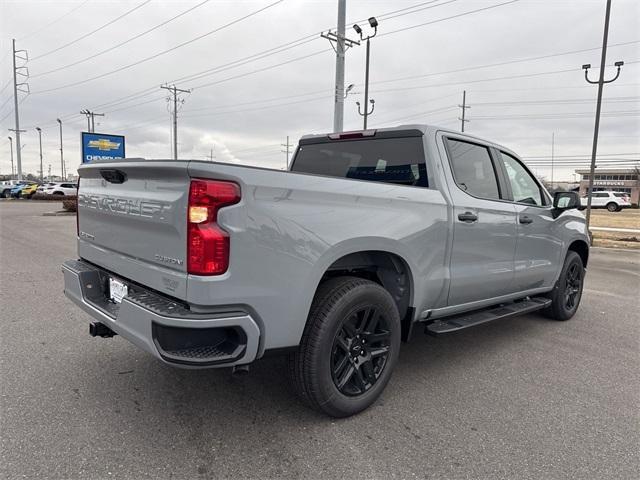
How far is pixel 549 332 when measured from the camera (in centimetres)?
493

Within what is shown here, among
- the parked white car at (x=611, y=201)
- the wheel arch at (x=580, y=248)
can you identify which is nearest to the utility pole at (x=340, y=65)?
the wheel arch at (x=580, y=248)

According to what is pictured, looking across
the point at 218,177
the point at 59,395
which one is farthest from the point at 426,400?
the point at 59,395

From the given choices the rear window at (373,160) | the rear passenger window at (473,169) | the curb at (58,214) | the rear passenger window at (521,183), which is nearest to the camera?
the rear window at (373,160)

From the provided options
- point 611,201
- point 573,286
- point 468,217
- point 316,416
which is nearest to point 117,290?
point 316,416

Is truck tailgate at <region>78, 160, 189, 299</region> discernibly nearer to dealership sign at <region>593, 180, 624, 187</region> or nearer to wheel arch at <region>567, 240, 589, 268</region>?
wheel arch at <region>567, 240, 589, 268</region>

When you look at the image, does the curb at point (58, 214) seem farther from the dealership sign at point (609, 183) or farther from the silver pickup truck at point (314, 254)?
the dealership sign at point (609, 183)

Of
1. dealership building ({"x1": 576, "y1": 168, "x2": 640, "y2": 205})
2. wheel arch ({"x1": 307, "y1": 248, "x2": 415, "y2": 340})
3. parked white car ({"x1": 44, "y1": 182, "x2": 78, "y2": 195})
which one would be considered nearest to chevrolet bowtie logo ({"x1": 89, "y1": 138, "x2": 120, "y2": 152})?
wheel arch ({"x1": 307, "y1": 248, "x2": 415, "y2": 340})

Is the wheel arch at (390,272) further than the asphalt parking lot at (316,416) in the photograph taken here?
Yes

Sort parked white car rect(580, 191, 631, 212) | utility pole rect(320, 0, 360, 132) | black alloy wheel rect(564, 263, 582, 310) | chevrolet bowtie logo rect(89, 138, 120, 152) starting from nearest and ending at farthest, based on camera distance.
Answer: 1. black alloy wheel rect(564, 263, 582, 310)
2. utility pole rect(320, 0, 360, 132)
3. chevrolet bowtie logo rect(89, 138, 120, 152)
4. parked white car rect(580, 191, 631, 212)

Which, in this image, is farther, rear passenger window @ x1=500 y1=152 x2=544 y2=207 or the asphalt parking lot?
rear passenger window @ x1=500 y1=152 x2=544 y2=207

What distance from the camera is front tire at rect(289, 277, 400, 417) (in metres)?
2.68

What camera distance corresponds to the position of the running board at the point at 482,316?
349cm

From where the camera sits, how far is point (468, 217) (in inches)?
143

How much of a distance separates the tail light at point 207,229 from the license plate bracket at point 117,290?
819 millimetres
